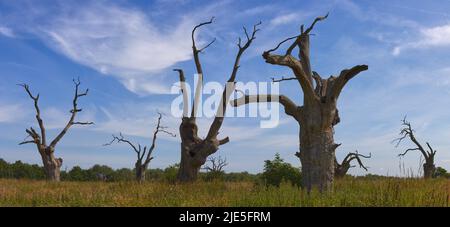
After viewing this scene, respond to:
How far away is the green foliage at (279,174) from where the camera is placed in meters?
22.7

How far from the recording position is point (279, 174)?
2300 cm

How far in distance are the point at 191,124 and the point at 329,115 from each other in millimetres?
8526

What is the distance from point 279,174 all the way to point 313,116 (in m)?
7.18

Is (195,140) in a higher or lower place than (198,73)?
lower

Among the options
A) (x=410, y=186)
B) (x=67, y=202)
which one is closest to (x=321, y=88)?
(x=410, y=186)

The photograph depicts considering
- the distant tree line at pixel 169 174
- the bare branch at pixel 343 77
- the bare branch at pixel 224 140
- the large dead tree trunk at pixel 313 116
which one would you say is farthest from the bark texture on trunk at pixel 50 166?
the bare branch at pixel 343 77

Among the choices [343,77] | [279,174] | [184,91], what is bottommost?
[279,174]

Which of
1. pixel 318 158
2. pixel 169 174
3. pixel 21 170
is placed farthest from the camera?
pixel 21 170

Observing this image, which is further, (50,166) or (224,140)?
(50,166)

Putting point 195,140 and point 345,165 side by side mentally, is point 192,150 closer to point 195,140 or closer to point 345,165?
point 195,140

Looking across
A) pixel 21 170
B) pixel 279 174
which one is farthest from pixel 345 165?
pixel 21 170

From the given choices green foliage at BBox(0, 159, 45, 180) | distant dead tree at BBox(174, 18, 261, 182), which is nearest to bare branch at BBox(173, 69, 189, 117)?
distant dead tree at BBox(174, 18, 261, 182)
